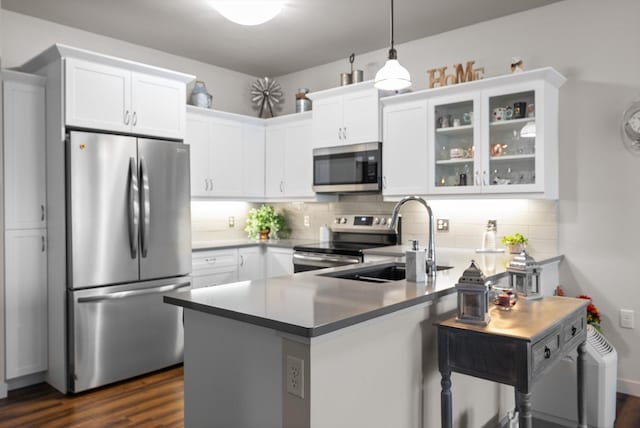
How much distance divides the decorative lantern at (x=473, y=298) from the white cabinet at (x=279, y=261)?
2.78 m

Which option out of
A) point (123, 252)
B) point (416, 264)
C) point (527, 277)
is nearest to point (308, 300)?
point (416, 264)

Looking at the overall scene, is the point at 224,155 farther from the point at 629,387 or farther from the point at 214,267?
the point at 629,387

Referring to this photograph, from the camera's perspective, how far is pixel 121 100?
11.5 feet

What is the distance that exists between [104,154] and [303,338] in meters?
2.51

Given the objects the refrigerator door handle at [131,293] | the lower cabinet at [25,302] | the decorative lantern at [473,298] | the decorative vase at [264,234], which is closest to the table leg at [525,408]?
the decorative lantern at [473,298]

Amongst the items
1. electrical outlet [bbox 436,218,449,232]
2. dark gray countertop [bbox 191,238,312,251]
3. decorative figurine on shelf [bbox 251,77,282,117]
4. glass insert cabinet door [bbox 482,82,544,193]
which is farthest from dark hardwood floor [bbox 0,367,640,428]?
decorative figurine on shelf [bbox 251,77,282,117]

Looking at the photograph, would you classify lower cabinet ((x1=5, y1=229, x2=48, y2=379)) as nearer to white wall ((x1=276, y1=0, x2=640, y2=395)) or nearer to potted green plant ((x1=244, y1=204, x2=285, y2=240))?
potted green plant ((x1=244, y1=204, x2=285, y2=240))

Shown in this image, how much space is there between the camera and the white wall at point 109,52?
3668 mm

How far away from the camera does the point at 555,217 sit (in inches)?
141

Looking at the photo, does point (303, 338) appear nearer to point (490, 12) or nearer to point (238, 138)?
point (490, 12)

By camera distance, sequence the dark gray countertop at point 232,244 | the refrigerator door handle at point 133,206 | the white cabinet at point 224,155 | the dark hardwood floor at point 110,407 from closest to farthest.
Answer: the dark hardwood floor at point 110,407, the refrigerator door handle at point 133,206, the dark gray countertop at point 232,244, the white cabinet at point 224,155

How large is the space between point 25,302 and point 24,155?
1.04m

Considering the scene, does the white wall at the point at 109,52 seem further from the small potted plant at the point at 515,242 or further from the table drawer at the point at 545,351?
the table drawer at the point at 545,351

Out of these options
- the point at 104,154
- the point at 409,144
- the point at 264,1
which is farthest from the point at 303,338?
the point at 409,144
